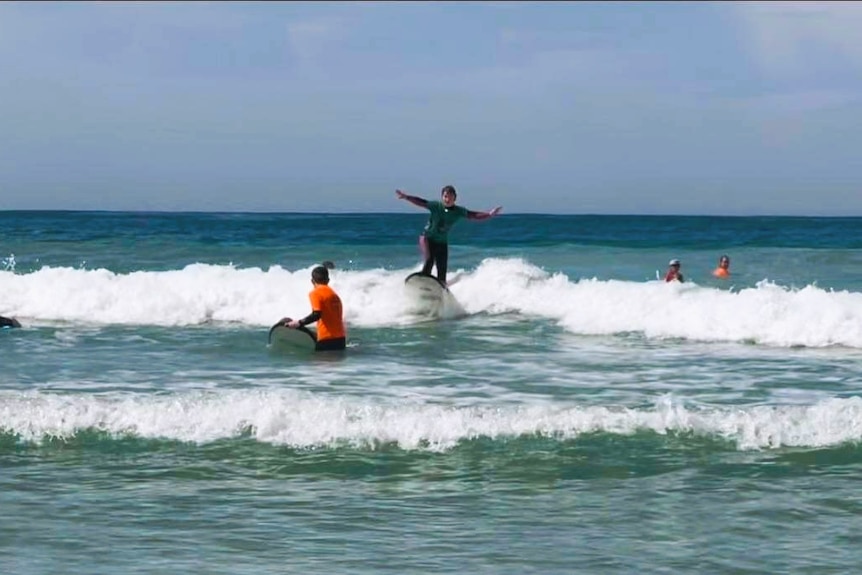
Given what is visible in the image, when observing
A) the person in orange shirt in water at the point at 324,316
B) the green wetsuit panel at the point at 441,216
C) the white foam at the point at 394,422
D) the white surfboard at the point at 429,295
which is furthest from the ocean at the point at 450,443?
the green wetsuit panel at the point at 441,216

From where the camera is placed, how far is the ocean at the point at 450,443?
7.97 m

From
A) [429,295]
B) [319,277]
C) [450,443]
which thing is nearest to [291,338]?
[319,277]

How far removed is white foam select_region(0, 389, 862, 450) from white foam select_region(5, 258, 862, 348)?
7154 millimetres

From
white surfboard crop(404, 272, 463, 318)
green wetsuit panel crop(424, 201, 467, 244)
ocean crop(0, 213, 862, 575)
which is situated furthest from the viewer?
white surfboard crop(404, 272, 463, 318)

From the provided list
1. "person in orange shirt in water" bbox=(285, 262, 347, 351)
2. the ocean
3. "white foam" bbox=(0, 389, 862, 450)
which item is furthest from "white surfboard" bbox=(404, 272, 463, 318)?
"white foam" bbox=(0, 389, 862, 450)

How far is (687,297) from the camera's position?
21.0m

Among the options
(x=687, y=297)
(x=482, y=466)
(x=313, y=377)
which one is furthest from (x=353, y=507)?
(x=687, y=297)

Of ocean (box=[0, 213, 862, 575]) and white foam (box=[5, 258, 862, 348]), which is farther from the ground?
white foam (box=[5, 258, 862, 348])

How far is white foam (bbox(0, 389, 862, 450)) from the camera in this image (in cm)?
1082

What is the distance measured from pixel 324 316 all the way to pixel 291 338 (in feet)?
1.84

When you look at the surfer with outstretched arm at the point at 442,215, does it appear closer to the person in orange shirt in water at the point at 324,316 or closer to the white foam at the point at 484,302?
the white foam at the point at 484,302

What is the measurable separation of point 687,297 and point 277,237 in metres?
32.7

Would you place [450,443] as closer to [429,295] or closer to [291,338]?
[291,338]

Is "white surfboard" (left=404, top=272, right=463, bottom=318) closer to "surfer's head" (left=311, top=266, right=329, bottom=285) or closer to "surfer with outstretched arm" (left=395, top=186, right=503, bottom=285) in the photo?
"surfer with outstretched arm" (left=395, top=186, right=503, bottom=285)
